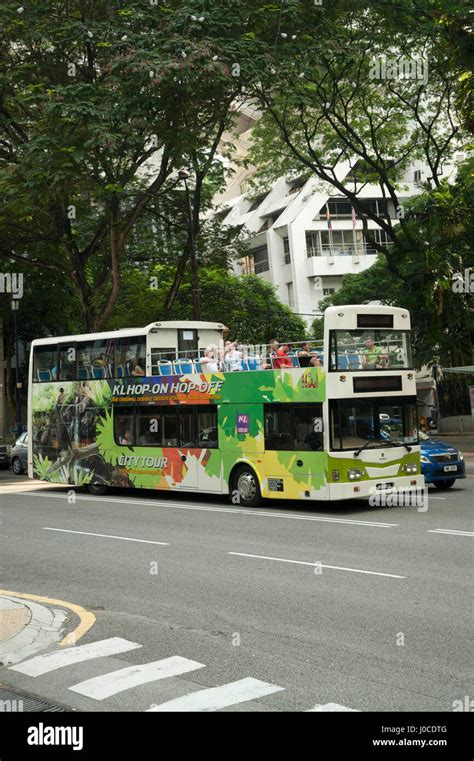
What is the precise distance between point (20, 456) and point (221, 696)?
97.6ft

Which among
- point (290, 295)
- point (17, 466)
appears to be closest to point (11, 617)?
point (17, 466)

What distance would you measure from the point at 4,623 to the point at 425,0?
2262 cm

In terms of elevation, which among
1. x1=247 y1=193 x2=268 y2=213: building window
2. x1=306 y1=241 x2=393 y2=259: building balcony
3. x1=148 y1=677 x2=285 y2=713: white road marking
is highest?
x1=247 y1=193 x2=268 y2=213: building window

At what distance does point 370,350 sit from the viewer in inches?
723

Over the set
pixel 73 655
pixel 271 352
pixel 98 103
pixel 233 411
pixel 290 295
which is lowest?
pixel 73 655

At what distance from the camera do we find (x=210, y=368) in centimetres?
2078

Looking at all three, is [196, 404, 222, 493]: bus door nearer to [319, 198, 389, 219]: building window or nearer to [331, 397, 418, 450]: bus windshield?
[331, 397, 418, 450]: bus windshield

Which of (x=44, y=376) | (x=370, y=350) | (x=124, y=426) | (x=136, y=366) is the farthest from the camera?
(x=44, y=376)

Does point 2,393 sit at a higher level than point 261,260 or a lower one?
lower

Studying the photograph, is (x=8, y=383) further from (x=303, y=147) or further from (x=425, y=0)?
(x=425, y=0)

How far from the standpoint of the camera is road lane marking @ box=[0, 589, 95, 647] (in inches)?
350

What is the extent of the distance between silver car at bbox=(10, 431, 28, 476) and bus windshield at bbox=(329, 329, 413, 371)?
19779 mm

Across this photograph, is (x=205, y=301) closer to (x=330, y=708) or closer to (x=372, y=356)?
(x=372, y=356)

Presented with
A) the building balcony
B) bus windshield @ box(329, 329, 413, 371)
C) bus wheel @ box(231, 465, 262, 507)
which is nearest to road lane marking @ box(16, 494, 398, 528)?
bus wheel @ box(231, 465, 262, 507)
